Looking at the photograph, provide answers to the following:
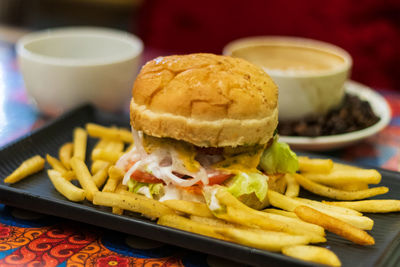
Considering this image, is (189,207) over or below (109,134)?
over

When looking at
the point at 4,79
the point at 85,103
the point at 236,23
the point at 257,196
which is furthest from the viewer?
the point at 236,23

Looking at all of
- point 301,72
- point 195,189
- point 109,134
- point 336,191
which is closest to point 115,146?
point 109,134

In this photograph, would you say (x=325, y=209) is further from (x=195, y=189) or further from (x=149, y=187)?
(x=149, y=187)

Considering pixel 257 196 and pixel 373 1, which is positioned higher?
pixel 373 1

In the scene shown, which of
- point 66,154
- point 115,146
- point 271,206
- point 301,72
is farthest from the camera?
point 301,72

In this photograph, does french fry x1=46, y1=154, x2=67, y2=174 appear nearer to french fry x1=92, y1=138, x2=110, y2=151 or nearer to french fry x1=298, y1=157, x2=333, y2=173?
french fry x1=92, y1=138, x2=110, y2=151

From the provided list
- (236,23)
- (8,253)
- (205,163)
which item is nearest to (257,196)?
(205,163)

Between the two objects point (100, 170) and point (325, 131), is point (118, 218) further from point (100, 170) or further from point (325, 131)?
point (325, 131)
